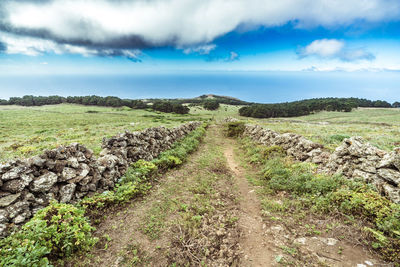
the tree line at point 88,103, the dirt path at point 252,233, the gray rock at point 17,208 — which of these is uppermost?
the tree line at point 88,103

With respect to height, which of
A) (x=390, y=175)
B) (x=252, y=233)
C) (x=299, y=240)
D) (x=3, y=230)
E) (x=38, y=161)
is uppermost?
(x=38, y=161)

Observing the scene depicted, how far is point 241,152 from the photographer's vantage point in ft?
57.8

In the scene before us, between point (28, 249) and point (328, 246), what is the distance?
798 centimetres

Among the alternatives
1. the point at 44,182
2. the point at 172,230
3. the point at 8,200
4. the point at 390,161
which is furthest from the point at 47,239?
the point at 390,161

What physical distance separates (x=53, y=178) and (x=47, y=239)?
231 cm

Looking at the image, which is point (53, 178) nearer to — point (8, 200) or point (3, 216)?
point (8, 200)

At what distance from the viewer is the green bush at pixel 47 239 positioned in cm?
391

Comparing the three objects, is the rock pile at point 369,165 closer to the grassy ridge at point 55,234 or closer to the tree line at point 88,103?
the grassy ridge at point 55,234

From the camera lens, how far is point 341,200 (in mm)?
6719

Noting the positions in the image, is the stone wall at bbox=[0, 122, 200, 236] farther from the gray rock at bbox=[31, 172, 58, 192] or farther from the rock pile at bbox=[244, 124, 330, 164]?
the rock pile at bbox=[244, 124, 330, 164]

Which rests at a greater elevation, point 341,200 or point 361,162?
point 361,162

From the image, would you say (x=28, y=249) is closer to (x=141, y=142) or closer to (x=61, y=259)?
(x=61, y=259)

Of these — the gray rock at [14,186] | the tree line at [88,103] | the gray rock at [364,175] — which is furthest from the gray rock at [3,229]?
the tree line at [88,103]

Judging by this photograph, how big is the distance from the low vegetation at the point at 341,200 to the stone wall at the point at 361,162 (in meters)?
0.46
